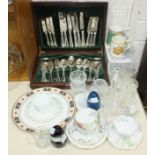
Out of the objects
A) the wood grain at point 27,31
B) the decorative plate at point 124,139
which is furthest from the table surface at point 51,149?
the wood grain at point 27,31

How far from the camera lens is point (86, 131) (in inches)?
30.2

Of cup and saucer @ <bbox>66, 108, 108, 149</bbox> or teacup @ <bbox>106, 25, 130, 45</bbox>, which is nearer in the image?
cup and saucer @ <bbox>66, 108, 108, 149</bbox>

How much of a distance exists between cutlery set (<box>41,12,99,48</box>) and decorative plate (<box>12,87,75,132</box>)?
0.29 metres

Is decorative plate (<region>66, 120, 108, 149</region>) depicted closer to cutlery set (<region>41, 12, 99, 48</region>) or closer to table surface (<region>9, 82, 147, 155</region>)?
table surface (<region>9, 82, 147, 155</region>)

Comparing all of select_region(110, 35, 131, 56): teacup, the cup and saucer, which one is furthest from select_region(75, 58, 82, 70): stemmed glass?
the cup and saucer

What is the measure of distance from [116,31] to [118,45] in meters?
0.08

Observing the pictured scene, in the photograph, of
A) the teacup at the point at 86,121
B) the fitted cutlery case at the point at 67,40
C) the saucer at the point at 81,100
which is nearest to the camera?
the teacup at the point at 86,121

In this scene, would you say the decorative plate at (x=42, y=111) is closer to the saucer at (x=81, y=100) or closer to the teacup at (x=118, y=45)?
the saucer at (x=81, y=100)

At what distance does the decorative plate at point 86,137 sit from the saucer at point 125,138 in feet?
0.09

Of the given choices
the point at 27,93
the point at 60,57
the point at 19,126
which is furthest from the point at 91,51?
the point at 19,126

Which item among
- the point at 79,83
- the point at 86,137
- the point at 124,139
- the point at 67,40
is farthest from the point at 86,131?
the point at 67,40

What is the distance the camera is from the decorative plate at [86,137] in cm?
76

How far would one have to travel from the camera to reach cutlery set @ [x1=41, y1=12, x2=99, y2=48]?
101 cm

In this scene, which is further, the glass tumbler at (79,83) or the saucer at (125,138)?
the glass tumbler at (79,83)
